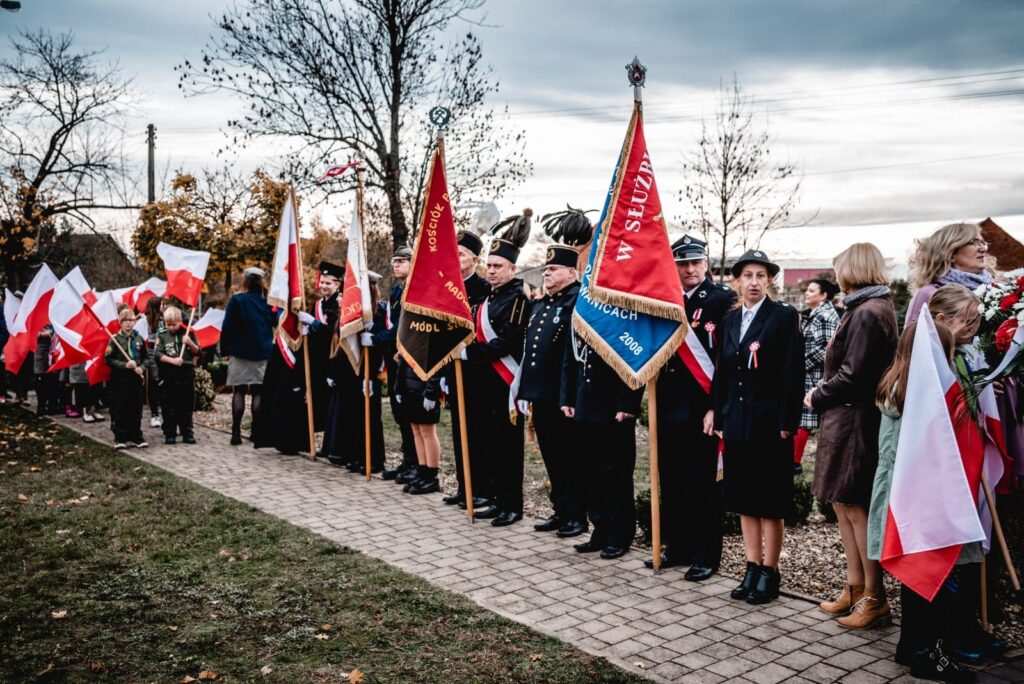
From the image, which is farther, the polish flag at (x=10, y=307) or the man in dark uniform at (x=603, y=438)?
the polish flag at (x=10, y=307)

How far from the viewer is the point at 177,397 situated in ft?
37.5

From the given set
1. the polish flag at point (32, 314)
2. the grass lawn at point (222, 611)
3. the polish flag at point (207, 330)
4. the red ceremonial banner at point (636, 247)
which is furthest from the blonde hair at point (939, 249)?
the polish flag at point (32, 314)

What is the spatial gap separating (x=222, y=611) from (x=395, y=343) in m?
3.99

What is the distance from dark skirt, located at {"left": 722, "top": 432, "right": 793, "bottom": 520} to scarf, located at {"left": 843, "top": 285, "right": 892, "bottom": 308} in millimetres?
915

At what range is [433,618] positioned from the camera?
16.5 ft

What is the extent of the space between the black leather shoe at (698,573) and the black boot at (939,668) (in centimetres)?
174

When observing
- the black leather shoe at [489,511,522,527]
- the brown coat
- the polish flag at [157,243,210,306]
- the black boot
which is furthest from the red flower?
the polish flag at [157,243,210,306]

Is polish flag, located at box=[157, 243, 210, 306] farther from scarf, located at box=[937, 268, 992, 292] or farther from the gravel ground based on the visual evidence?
scarf, located at box=[937, 268, 992, 292]

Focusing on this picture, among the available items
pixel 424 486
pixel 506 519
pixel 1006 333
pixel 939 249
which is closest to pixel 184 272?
pixel 424 486

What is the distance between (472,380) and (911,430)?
14.2 ft

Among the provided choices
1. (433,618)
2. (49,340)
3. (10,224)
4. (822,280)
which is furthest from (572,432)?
(10,224)

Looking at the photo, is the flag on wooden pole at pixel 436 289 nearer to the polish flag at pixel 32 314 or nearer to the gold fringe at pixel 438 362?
the gold fringe at pixel 438 362

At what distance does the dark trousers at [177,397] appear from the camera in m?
11.2

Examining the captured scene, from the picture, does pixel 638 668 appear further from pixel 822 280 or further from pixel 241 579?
pixel 822 280
